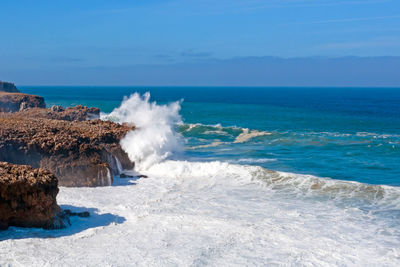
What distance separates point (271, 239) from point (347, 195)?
566cm

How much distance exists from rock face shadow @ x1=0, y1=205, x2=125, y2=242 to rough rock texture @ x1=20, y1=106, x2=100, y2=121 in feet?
57.5

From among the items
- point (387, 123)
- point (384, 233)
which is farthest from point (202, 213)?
point (387, 123)

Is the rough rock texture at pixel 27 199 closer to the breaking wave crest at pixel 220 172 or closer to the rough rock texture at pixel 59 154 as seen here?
the rough rock texture at pixel 59 154

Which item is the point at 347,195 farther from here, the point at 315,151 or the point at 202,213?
the point at 315,151

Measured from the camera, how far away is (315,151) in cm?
2475

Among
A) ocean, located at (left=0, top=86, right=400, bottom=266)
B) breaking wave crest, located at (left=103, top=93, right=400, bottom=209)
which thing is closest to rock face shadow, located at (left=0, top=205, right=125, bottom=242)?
ocean, located at (left=0, top=86, right=400, bottom=266)

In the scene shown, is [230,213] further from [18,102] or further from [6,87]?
[6,87]

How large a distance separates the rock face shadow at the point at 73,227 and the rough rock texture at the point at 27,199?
6.8 inches

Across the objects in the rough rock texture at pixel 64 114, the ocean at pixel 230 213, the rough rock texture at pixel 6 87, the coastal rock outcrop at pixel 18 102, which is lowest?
the ocean at pixel 230 213

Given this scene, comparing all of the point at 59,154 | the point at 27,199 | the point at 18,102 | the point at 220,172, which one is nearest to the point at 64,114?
the point at 18,102

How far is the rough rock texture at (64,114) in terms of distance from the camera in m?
28.3

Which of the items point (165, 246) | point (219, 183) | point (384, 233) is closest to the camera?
point (165, 246)

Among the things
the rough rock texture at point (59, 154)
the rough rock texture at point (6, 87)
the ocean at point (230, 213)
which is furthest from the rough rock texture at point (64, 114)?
the rough rock texture at point (6, 87)

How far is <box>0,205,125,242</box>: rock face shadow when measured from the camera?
32.2ft
